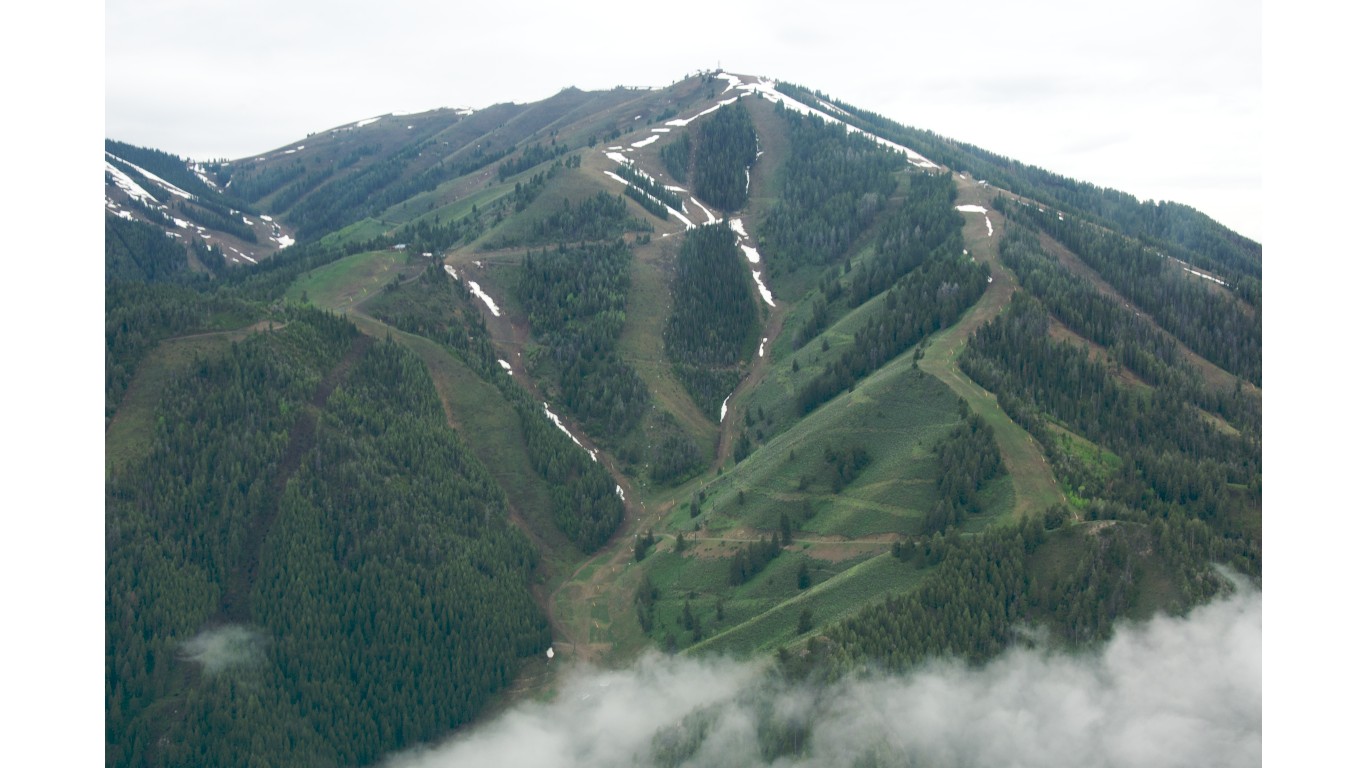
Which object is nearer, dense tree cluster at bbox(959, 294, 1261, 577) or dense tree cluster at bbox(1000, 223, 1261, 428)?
dense tree cluster at bbox(959, 294, 1261, 577)

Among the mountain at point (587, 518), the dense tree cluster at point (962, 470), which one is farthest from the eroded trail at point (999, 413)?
the dense tree cluster at point (962, 470)

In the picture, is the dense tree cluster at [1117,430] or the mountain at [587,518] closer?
the mountain at [587,518]

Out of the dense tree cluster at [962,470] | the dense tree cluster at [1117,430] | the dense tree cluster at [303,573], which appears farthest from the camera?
the dense tree cluster at [1117,430]

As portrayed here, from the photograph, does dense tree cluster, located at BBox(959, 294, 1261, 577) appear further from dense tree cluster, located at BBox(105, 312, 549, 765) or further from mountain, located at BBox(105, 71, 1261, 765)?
dense tree cluster, located at BBox(105, 312, 549, 765)

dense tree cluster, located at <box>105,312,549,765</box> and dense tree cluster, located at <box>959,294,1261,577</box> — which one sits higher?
dense tree cluster, located at <box>959,294,1261,577</box>

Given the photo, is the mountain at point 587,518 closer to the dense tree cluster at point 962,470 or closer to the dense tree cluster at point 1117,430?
the dense tree cluster at point 962,470

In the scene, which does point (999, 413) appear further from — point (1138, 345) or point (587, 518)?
point (587, 518)

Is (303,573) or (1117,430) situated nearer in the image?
(303,573)

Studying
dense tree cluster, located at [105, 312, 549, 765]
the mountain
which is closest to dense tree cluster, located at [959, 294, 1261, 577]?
the mountain

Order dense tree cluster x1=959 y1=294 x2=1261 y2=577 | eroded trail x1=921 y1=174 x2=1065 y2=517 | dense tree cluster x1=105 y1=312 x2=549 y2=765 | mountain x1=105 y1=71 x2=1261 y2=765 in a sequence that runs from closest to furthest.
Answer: mountain x1=105 y1=71 x2=1261 y2=765
dense tree cluster x1=105 y1=312 x2=549 y2=765
eroded trail x1=921 y1=174 x2=1065 y2=517
dense tree cluster x1=959 y1=294 x2=1261 y2=577

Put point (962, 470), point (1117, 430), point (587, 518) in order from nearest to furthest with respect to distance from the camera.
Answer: point (962, 470)
point (1117, 430)
point (587, 518)

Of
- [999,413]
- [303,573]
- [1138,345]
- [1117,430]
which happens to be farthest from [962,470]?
[303,573]
